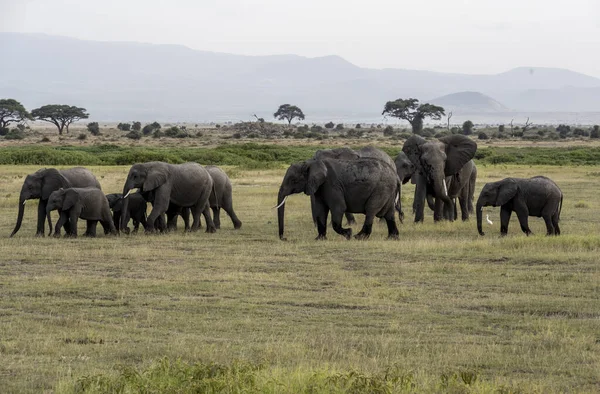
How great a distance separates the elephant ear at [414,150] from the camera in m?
25.2

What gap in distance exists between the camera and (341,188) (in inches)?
830

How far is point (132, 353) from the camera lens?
10.2m

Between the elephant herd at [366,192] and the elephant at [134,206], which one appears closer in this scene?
the elephant herd at [366,192]

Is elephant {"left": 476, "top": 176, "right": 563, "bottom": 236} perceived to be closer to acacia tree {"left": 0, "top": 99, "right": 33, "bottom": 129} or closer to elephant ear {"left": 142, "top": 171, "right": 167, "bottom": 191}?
elephant ear {"left": 142, "top": 171, "right": 167, "bottom": 191}

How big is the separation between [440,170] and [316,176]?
5.00 meters

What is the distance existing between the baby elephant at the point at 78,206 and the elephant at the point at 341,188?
3997 millimetres

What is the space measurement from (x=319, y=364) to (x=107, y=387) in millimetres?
2196

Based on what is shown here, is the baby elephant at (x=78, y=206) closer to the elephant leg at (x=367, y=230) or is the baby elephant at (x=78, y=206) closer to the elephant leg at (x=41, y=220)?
the elephant leg at (x=41, y=220)

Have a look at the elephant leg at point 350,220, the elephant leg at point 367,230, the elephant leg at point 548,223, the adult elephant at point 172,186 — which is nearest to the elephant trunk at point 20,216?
the adult elephant at point 172,186

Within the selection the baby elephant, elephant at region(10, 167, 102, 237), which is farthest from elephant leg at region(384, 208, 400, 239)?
elephant at region(10, 167, 102, 237)

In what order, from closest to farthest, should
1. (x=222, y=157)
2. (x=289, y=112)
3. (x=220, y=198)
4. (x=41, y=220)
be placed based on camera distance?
(x=41, y=220), (x=220, y=198), (x=222, y=157), (x=289, y=112)

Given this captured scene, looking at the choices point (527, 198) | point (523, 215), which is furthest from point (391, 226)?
point (527, 198)

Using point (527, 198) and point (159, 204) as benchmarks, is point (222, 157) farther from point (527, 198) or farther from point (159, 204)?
point (527, 198)

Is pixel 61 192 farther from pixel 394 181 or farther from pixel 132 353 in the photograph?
pixel 132 353
